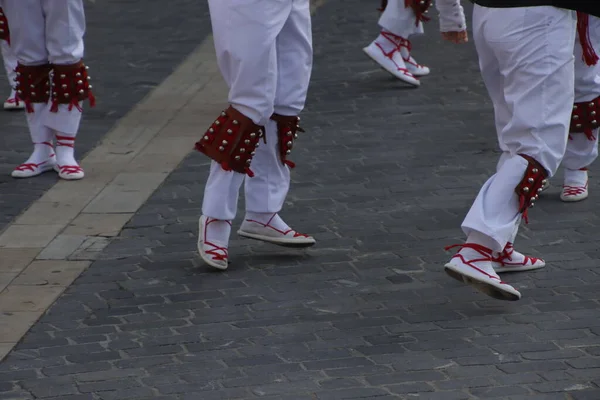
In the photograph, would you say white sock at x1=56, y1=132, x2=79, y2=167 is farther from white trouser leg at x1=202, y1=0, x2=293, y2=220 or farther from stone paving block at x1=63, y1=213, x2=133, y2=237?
white trouser leg at x1=202, y1=0, x2=293, y2=220

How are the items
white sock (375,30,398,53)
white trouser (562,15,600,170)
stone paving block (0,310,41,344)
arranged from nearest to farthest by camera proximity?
stone paving block (0,310,41,344) → white trouser (562,15,600,170) → white sock (375,30,398,53)

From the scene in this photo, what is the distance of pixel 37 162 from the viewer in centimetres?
727

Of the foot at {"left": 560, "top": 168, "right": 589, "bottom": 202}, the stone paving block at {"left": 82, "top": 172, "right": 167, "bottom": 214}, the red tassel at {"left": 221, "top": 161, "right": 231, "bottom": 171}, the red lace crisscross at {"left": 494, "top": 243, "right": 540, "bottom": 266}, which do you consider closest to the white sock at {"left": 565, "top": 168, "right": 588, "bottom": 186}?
the foot at {"left": 560, "top": 168, "right": 589, "bottom": 202}

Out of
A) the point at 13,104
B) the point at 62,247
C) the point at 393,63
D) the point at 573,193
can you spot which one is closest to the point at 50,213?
the point at 62,247

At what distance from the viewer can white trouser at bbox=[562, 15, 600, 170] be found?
6.05 meters

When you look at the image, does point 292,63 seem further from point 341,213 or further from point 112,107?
point 112,107

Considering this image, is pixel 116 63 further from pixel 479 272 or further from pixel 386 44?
pixel 479 272

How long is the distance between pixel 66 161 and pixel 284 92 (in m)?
2.14

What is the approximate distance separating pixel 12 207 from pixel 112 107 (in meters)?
2.32

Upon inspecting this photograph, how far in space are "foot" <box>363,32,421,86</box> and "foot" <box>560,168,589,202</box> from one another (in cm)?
300

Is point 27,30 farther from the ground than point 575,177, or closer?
farther from the ground

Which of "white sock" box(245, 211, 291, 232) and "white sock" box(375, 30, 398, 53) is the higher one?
"white sock" box(245, 211, 291, 232)

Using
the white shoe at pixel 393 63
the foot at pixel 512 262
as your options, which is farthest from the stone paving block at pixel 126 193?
the white shoe at pixel 393 63

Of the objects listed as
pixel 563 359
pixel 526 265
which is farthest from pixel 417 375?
pixel 526 265
